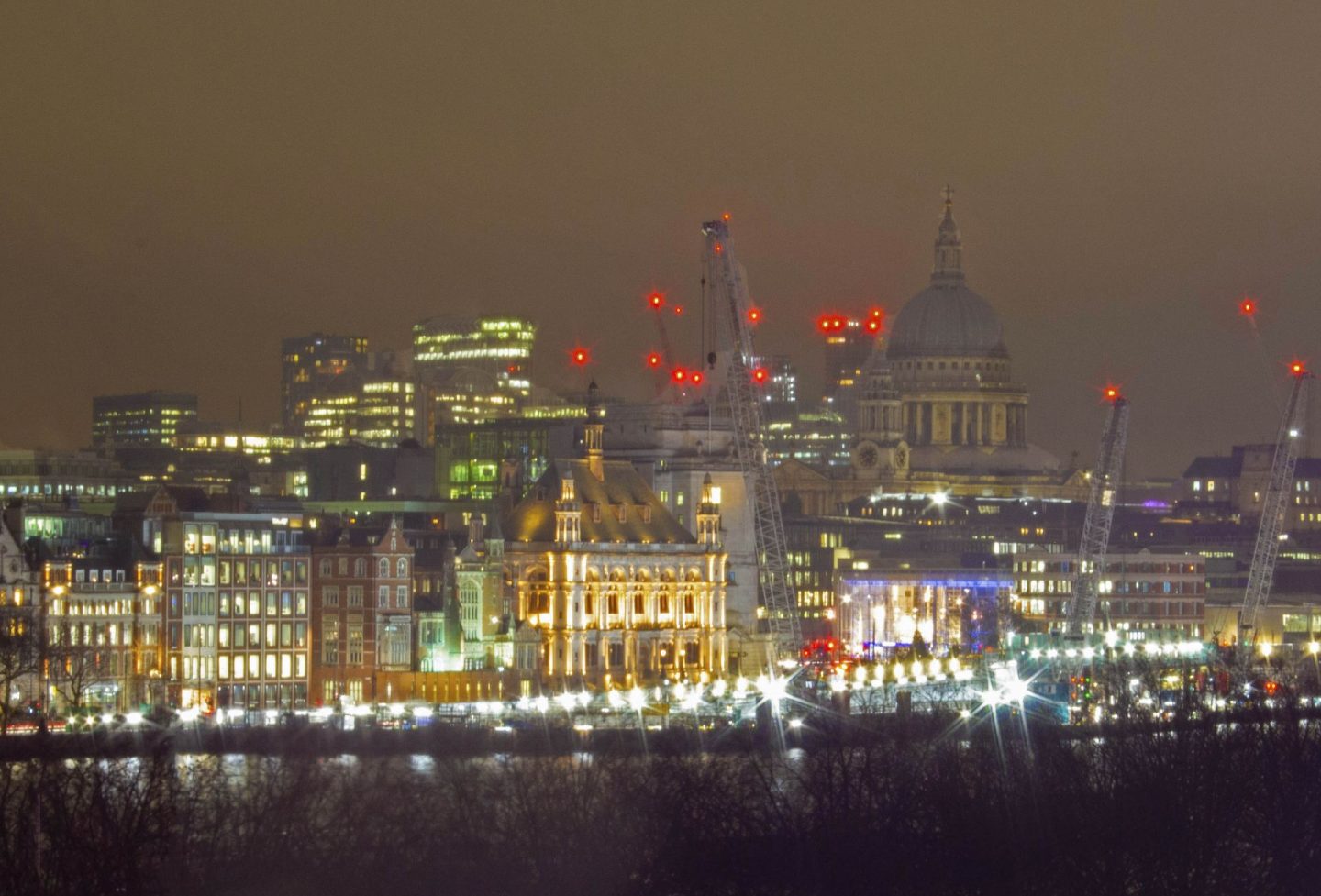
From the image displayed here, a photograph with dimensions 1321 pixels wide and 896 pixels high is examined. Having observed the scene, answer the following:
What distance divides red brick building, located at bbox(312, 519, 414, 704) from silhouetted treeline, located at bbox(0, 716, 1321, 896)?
36028 mm

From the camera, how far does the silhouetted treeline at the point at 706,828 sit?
369 ft

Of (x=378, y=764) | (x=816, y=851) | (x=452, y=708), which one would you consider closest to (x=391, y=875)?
(x=816, y=851)

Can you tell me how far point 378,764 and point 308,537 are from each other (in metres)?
33.6

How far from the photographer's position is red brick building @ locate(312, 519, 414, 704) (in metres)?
173

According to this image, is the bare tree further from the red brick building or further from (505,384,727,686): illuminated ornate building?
(505,384,727,686): illuminated ornate building

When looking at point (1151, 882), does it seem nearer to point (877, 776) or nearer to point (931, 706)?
point (877, 776)

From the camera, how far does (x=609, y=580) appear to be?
189875 mm

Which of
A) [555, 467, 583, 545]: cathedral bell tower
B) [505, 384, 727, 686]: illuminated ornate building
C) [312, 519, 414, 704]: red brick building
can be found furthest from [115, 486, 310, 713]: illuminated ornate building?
[555, 467, 583, 545]: cathedral bell tower

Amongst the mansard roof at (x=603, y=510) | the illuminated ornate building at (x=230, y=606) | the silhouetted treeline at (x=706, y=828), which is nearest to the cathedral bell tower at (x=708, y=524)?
the mansard roof at (x=603, y=510)

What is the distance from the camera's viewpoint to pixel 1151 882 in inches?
4594

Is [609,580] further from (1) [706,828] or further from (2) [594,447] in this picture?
(1) [706,828]

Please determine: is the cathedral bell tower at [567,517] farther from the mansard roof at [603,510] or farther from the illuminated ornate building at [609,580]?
the mansard roof at [603,510]

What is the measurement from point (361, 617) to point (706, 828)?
55.8m

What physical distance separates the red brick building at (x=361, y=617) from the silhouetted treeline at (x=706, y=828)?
118 feet
